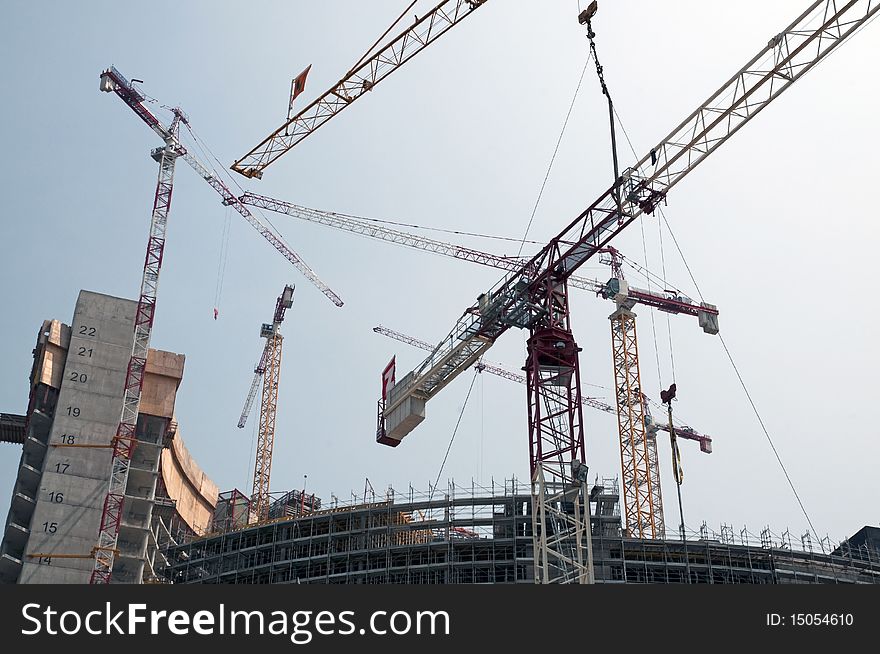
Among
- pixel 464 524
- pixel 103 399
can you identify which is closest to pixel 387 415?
pixel 464 524

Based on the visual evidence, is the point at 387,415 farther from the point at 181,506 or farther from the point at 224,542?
the point at 181,506

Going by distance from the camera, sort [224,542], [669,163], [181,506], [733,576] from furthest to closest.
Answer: [181,506] → [224,542] → [733,576] → [669,163]

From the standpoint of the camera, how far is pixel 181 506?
319ft

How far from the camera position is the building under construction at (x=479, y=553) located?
69938mm

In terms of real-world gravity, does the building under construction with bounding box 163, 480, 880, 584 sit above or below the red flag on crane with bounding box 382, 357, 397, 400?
below

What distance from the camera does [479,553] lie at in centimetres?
7119

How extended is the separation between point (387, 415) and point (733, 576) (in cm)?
2723

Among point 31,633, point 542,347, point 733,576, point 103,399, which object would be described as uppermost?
point 103,399

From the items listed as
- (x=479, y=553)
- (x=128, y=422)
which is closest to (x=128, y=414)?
(x=128, y=422)

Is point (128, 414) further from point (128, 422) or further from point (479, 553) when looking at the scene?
point (479, 553)

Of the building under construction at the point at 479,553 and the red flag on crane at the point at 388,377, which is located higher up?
the red flag on crane at the point at 388,377

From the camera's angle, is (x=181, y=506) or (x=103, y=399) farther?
(x=181, y=506)

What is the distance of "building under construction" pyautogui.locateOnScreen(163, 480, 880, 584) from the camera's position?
69.9m

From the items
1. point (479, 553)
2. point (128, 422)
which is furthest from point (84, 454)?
point (479, 553)
